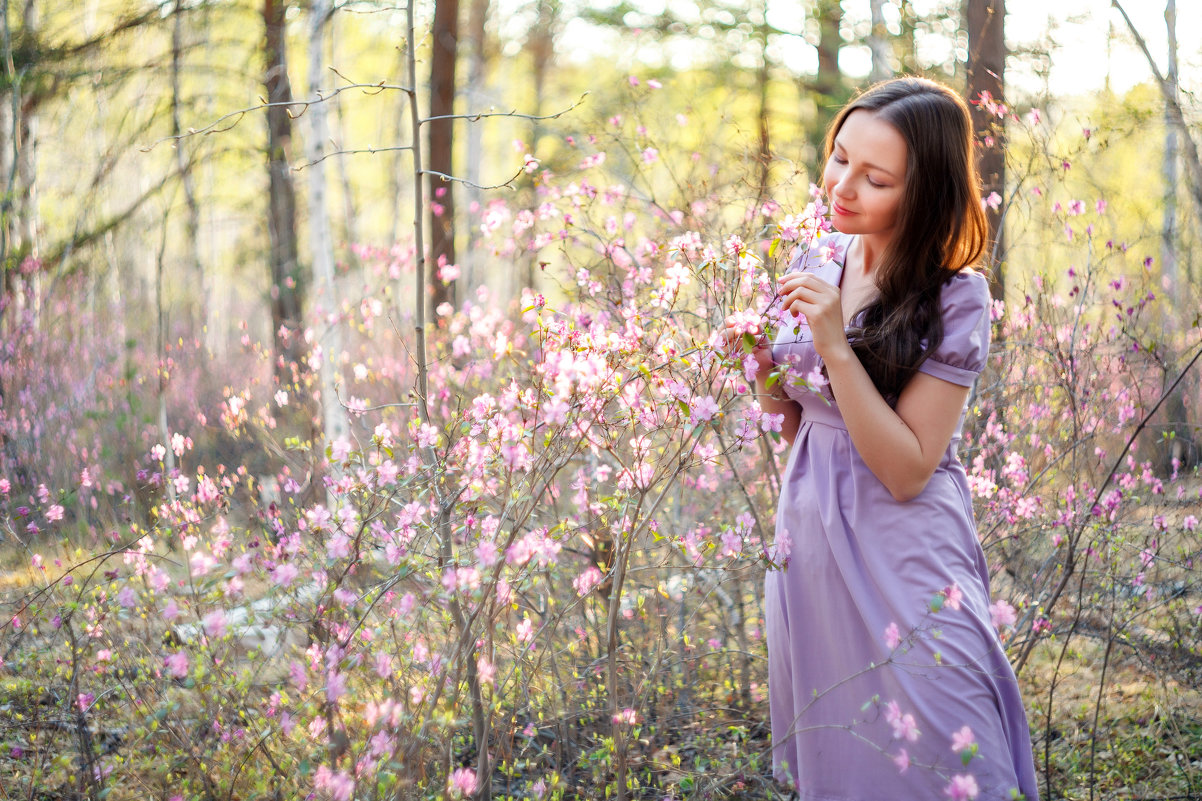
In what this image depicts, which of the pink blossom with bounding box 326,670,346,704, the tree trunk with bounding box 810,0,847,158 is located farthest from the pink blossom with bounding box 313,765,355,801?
the tree trunk with bounding box 810,0,847,158

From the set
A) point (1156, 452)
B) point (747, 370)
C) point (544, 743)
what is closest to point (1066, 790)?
point (544, 743)

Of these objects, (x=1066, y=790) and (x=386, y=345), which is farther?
(x=386, y=345)

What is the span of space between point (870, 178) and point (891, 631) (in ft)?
2.75

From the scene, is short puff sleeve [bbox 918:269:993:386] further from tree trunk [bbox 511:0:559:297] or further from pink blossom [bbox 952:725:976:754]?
tree trunk [bbox 511:0:559:297]

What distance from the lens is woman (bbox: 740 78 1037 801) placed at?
1.53 m

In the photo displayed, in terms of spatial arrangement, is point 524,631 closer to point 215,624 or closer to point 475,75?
point 215,624

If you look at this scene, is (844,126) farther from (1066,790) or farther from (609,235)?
(1066,790)

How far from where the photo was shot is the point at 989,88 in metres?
4.31

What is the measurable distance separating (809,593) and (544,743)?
1.71 m

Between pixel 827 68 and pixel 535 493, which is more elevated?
pixel 827 68

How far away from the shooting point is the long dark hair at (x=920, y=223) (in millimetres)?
1629

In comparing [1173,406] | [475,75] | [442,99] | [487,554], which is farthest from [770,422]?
[475,75]

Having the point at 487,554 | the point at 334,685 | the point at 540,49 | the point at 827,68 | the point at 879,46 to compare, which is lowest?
the point at 334,685

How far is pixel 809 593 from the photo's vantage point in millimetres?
1698
